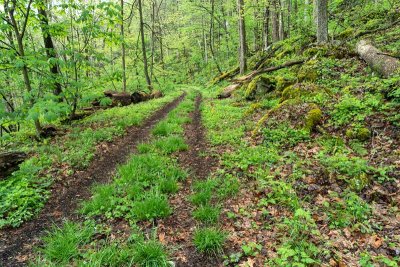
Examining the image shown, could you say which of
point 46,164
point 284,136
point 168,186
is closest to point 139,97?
point 46,164

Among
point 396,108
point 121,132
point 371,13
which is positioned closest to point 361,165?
point 396,108

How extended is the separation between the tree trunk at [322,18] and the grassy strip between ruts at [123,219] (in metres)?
10.1

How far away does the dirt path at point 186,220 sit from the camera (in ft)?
11.8

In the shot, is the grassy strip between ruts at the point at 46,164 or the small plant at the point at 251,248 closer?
the small plant at the point at 251,248

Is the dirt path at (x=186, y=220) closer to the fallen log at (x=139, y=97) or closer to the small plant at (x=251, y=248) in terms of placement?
the small plant at (x=251, y=248)

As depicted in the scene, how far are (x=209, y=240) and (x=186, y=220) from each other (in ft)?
2.57

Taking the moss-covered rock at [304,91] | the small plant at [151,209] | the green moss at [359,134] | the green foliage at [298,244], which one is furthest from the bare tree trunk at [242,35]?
the green foliage at [298,244]

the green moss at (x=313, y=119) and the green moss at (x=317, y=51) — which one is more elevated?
the green moss at (x=317, y=51)

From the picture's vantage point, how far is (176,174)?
587 centimetres

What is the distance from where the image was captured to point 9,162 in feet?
18.8

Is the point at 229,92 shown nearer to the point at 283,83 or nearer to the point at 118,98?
the point at 283,83

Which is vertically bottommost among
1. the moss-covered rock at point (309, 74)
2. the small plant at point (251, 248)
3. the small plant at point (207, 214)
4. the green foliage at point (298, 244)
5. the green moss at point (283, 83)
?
the small plant at point (251, 248)

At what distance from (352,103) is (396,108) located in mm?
981

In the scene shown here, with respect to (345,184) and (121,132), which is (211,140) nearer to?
(121,132)
